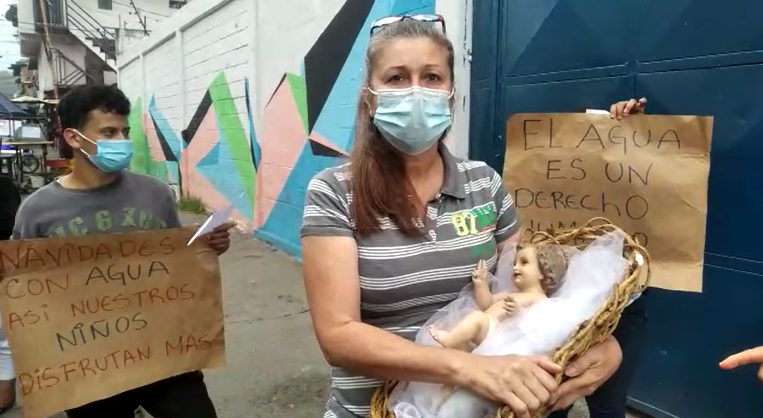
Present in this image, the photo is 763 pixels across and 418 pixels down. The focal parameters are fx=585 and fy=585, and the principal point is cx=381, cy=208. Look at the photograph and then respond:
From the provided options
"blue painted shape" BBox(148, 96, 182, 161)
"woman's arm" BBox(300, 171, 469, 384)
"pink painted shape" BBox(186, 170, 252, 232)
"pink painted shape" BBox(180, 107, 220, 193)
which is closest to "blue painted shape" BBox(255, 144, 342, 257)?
"pink painted shape" BBox(186, 170, 252, 232)

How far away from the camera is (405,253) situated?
1265 mm

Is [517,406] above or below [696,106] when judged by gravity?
below

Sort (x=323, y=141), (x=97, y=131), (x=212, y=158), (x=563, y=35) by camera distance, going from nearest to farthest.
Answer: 1. (x=97, y=131)
2. (x=563, y=35)
3. (x=323, y=141)
4. (x=212, y=158)

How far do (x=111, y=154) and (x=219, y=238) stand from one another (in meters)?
0.54

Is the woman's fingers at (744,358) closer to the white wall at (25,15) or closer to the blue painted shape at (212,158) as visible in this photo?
the blue painted shape at (212,158)

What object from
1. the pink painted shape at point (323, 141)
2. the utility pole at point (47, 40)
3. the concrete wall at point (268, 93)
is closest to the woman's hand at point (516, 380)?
the concrete wall at point (268, 93)

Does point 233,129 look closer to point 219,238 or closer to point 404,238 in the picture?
point 219,238

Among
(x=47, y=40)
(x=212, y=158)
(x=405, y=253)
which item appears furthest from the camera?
(x=47, y=40)

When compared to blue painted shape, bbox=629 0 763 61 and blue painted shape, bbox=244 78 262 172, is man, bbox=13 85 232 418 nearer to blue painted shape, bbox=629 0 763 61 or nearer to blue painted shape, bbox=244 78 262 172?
blue painted shape, bbox=629 0 763 61

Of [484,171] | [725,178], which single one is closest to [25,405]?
[484,171]

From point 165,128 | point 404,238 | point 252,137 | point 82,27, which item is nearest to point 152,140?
point 165,128

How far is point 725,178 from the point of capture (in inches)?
96.7

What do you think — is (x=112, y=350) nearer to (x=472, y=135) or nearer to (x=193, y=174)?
(x=472, y=135)

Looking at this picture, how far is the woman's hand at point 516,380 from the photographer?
1.05m
